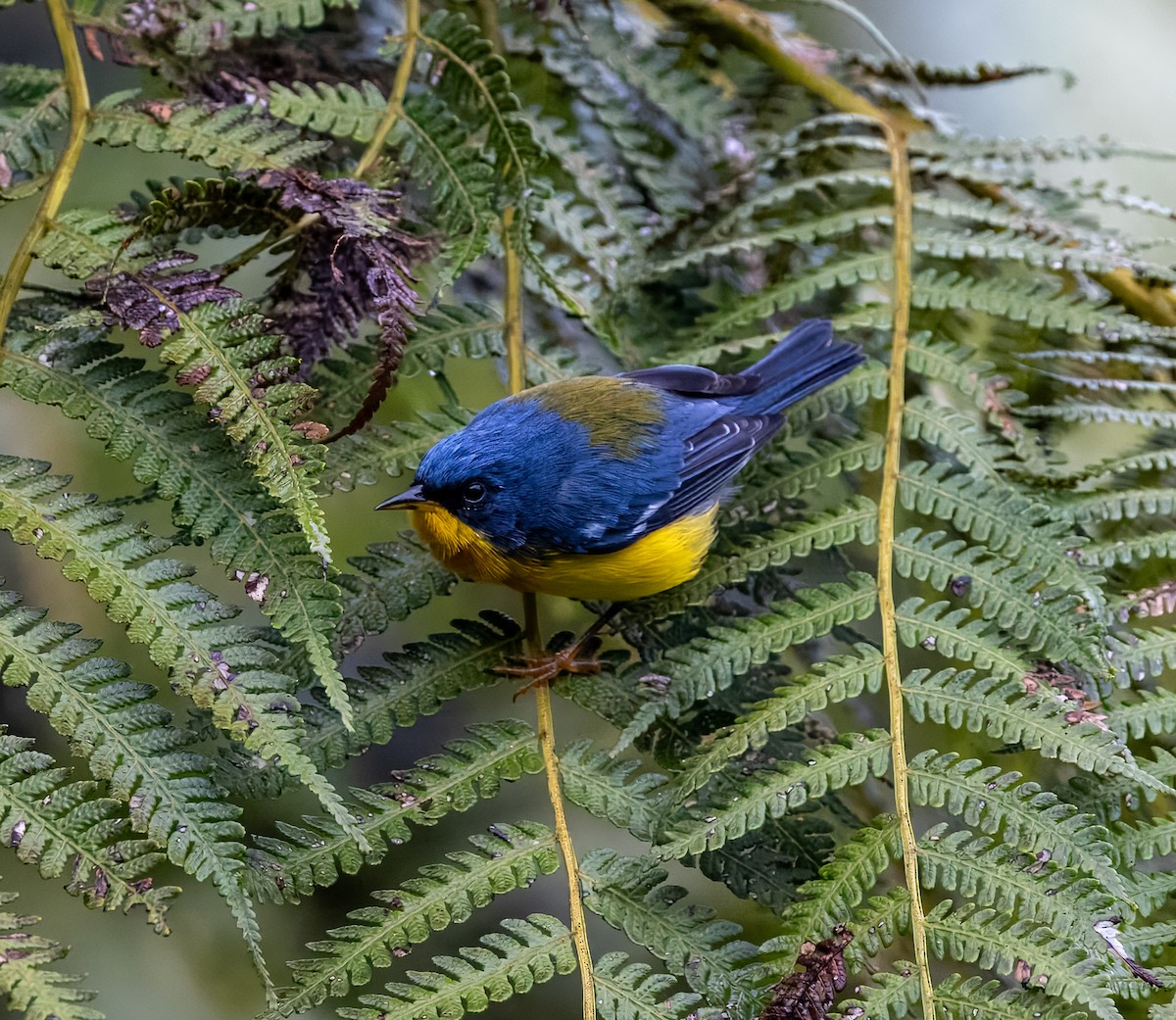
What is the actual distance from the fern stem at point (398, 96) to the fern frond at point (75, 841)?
1.27 metres

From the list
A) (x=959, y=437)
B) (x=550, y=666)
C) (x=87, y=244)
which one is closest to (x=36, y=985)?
(x=550, y=666)

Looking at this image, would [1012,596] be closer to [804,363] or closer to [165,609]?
[804,363]

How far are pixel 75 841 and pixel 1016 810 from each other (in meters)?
1.39

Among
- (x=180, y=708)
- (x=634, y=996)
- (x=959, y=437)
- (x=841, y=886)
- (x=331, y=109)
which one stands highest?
(x=331, y=109)

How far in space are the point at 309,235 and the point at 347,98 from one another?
38 cm

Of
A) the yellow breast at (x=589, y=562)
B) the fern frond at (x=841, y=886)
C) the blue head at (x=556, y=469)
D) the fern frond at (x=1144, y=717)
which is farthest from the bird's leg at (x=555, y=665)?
the fern frond at (x=1144, y=717)

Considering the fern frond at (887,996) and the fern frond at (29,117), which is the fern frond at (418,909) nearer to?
the fern frond at (887,996)

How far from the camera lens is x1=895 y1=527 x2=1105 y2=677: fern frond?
1827mm

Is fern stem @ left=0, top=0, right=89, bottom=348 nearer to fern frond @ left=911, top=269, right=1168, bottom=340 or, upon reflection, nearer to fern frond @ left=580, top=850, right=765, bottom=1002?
fern frond @ left=580, top=850, right=765, bottom=1002

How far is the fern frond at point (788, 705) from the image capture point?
66.1 inches

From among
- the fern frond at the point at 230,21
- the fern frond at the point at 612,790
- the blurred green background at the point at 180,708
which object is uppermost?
the fern frond at the point at 230,21

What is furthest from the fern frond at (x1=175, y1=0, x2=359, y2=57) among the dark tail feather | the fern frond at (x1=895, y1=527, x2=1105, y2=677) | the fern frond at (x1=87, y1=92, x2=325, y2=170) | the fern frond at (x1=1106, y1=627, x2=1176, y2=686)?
the fern frond at (x1=1106, y1=627, x2=1176, y2=686)

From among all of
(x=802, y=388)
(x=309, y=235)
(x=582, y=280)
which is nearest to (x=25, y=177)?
(x=309, y=235)

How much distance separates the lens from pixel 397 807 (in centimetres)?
164
